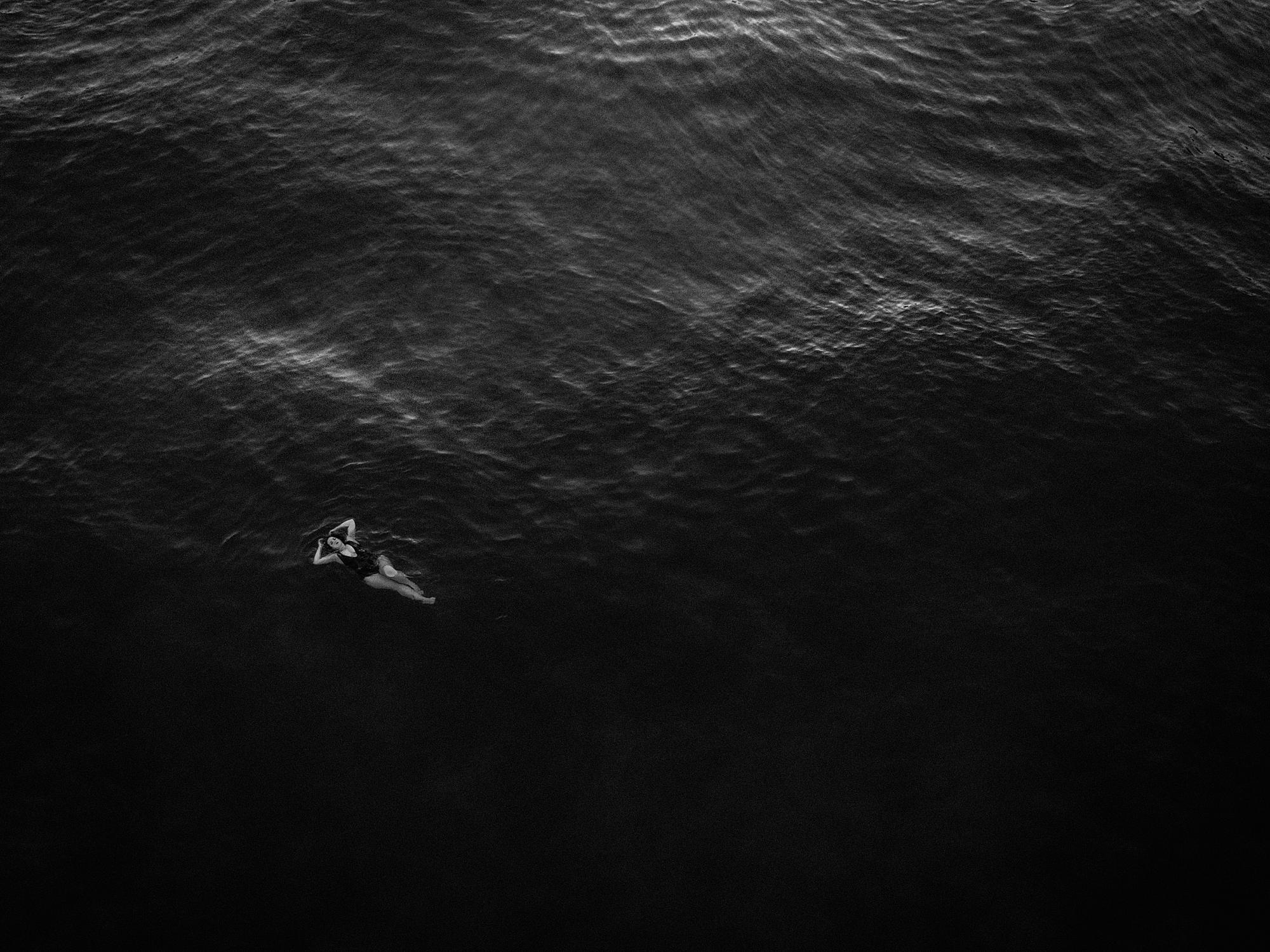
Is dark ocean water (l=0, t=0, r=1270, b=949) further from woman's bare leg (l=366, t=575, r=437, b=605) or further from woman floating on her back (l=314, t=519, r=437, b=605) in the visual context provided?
woman floating on her back (l=314, t=519, r=437, b=605)

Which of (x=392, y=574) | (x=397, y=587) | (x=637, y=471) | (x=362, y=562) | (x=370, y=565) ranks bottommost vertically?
(x=397, y=587)

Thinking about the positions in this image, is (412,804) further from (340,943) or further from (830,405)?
(830,405)

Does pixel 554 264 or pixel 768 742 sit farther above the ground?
pixel 554 264

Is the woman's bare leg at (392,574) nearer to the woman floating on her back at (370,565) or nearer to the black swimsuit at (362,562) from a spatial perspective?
the woman floating on her back at (370,565)

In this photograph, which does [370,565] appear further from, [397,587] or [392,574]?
[397,587]

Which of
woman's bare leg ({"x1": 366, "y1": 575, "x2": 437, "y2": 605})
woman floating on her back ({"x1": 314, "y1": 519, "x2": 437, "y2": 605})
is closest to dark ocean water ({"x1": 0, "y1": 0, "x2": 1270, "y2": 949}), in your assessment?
woman's bare leg ({"x1": 366, "y1": 575, "x2": 437, "y2": 605})

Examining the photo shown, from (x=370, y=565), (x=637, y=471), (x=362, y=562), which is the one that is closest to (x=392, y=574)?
(x=370, y=565)

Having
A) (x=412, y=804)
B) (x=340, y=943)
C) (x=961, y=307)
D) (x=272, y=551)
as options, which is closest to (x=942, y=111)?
(x=961, y=307)
